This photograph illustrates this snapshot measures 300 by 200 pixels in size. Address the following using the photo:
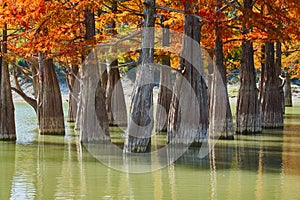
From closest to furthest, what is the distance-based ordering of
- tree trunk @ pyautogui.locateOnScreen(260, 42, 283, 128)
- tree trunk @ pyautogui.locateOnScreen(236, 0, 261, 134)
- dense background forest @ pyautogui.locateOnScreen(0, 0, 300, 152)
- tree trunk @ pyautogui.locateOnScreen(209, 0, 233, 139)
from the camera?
1. dense background forest @ pyautogui.locateOnScreen(0, 0, 300, 152)
2. tree trunk @ pyautogui.locateOnScreen(209, 0, 233, 139)
3. tree trunk @ pyautogui.locateOnScreen(236, 0, 261, 134)
4. tree trunk @ pyautogui.locateOnScreen(260, 42, 283, 128)

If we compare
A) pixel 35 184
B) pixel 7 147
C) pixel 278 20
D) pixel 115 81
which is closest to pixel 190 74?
pixel 278 20

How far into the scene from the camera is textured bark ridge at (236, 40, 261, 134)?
2436cm

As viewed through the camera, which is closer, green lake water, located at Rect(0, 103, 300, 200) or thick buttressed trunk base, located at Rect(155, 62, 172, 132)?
green lake water, located at Rect(0, 103, 300, 200)

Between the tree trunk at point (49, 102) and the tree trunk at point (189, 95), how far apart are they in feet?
17.3

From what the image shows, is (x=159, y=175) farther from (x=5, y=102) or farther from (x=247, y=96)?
(x=247, y=96)

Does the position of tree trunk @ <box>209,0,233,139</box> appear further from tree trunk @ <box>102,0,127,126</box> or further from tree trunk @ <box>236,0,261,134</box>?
tree trunk @ <box>102,0,127,126</box>

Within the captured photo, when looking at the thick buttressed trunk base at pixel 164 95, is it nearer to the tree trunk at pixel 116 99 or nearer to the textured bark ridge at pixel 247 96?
the textured bark ridge at pixel 247 96

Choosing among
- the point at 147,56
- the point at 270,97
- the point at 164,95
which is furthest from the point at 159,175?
the point at 270,97

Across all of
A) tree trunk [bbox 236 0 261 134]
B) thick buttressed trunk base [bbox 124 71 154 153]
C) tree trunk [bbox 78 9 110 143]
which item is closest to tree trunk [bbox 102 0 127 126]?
tree trunk [bbox 236 0 261 134]

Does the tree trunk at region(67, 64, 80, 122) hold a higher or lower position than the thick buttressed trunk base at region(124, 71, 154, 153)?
higher

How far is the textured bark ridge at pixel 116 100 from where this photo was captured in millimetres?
28983

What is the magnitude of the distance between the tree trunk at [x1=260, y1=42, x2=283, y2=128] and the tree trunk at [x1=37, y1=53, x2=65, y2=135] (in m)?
8.14

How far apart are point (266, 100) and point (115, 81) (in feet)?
20.8

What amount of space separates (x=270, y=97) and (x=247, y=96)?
123 inches
